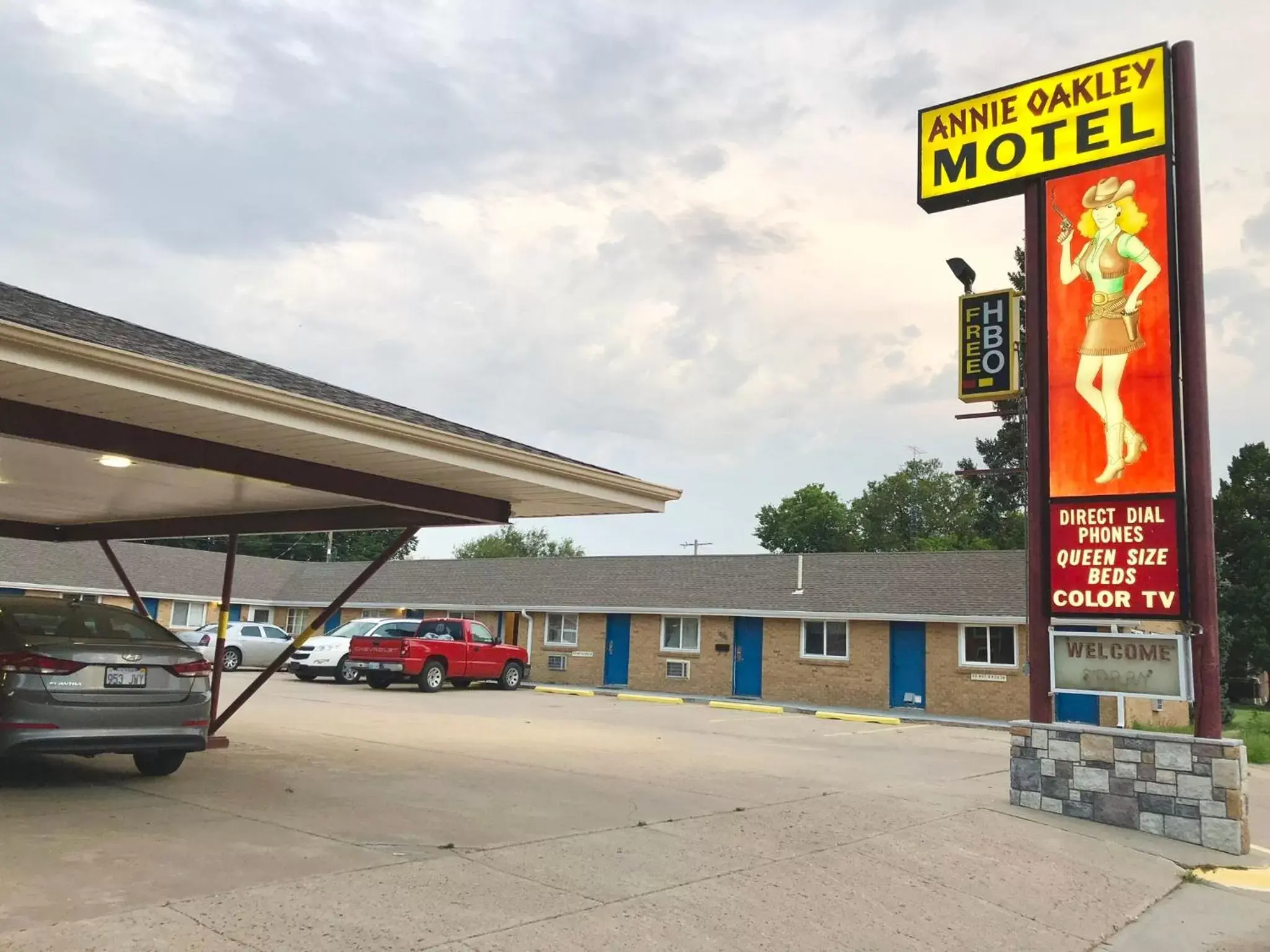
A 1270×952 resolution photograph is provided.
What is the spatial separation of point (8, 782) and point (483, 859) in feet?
15.7

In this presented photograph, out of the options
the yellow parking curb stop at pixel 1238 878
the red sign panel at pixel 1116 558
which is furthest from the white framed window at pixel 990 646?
the yellow parking curb stop at pixel 1238 878

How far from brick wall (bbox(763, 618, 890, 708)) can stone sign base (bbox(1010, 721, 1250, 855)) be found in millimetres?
17154

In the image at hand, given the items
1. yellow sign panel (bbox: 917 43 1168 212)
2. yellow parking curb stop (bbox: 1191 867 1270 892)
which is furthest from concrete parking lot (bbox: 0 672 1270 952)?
yellow sign panel (bbox: 917 43 1168 212)

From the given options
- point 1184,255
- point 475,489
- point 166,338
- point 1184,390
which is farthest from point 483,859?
point 1184,255

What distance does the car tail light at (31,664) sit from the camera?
26.2ft

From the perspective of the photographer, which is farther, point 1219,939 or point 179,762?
point 179,762

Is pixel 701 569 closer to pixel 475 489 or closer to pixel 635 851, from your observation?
pixel 475 489

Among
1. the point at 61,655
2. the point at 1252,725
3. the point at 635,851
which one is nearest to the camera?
the point at 635,851

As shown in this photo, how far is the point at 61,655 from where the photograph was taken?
817cm

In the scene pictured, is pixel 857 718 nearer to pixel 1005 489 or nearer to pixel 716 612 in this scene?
pixel 716 612

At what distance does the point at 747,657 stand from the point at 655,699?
3.57 meters

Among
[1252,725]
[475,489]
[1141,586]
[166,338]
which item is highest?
[166,338]

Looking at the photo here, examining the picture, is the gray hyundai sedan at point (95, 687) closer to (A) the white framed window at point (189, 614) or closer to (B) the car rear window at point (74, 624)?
(B) the car rear window at point (74, 624)

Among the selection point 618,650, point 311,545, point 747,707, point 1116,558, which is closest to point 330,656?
point 618,650
